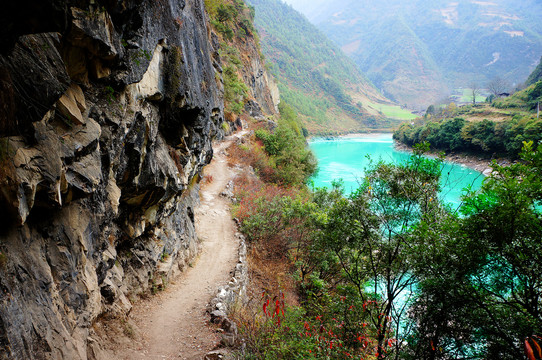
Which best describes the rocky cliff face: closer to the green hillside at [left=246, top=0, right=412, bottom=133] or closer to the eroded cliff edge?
the eroded cliff edge

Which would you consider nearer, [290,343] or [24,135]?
[24,135]

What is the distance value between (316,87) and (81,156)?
16996 centimetres

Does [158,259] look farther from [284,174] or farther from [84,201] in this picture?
[284,174]

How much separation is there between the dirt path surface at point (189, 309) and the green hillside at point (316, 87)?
100745 mm

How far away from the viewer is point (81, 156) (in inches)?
186

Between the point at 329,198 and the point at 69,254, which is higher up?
the point at 329,198

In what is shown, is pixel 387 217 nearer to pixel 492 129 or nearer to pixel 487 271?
pixel 487 271

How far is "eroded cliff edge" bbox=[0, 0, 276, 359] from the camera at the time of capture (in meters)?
3.33

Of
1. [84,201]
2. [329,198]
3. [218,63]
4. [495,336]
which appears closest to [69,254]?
[84,201]

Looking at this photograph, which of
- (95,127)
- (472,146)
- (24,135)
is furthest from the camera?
(472,146)

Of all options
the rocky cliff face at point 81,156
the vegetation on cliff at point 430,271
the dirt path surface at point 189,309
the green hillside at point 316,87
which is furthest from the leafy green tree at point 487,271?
the green hillside at point 316,87

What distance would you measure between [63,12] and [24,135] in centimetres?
166

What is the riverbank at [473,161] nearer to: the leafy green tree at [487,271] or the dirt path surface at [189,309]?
the dirt path surface at [189,309]

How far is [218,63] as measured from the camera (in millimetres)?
20734
